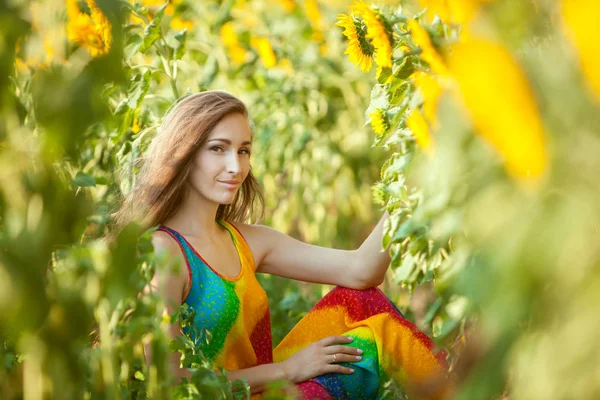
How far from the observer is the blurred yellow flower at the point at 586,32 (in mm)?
661

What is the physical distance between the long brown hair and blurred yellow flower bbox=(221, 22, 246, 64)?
131 centimetres

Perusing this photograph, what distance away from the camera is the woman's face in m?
1.88

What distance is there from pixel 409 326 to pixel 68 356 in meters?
1.08

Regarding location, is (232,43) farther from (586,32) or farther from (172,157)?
(586,32)

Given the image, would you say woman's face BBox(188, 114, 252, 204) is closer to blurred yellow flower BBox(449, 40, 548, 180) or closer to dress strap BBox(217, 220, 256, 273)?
dress strap BBox(217, 220, 256, 273)

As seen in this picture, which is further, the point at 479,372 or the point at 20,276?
the point at 20,276

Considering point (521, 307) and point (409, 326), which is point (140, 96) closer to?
point (409, 326)

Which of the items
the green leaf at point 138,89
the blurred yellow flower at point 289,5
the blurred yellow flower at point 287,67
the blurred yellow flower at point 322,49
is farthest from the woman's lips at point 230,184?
the blurred yellow flower at point 289,5

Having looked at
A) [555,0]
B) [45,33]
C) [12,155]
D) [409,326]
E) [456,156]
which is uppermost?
[555,0]

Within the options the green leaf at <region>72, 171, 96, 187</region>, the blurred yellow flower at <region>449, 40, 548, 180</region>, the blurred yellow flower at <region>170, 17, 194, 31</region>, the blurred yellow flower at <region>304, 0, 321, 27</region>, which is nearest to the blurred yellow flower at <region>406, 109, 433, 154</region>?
the blurred yellow flower at <region>449, 40, 548, 180</region>

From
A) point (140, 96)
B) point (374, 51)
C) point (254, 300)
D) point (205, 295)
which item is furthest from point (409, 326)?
point (140, 96)

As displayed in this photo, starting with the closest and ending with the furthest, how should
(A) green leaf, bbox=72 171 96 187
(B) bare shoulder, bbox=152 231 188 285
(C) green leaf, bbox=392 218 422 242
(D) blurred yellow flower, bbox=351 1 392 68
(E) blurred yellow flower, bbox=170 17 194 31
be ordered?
(C) green leaf, bbox=392 218 422 242 → (D) blurred yellow flower, bbox=351 1 392 68 → (A) green leaf, bbox=72 171 96 187 → (B) bare shoulder, bbox=152 231 188 285 → (E) blurred yellow flower, bbox=170 17 194 31

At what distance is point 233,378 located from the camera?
1.77m

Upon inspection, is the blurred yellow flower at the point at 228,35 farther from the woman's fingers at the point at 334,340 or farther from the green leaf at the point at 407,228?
the green leaf at the point at 407,228
